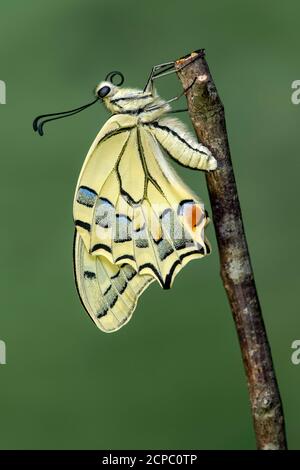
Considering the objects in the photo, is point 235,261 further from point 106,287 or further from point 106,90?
point 106,90

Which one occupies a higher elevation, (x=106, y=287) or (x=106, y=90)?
(x=106, y=90)

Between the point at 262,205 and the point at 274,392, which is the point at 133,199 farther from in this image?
the point at 262,205

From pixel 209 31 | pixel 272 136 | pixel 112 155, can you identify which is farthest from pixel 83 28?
pixel 112 155

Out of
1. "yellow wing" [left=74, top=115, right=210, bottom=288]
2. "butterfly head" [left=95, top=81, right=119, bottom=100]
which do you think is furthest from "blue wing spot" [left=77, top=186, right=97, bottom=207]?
"butterfly head" [left=95, top=81, right=119, bottom=100]

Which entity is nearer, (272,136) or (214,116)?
(214,116)

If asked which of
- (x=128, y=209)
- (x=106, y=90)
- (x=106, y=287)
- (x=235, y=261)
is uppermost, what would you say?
(x=106, y=90)

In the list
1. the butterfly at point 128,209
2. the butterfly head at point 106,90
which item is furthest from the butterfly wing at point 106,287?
the butterfly head at point 106,90

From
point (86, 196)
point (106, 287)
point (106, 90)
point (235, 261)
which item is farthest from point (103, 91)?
point (235, 261)
